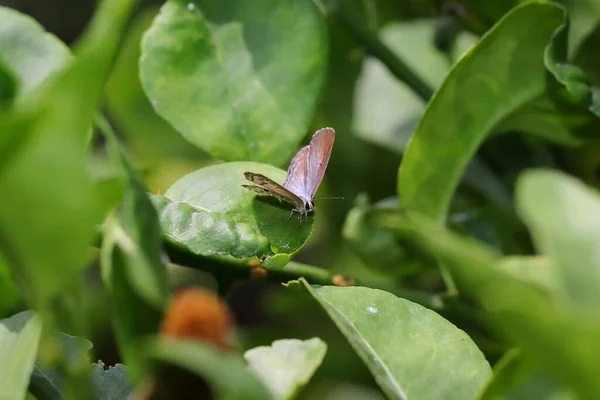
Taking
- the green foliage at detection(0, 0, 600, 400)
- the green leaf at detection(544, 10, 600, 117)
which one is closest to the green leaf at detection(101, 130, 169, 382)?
the green foliage at detection(0, 0, 600, 400)

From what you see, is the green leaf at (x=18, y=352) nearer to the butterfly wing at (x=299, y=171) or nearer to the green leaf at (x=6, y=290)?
the green leaf at (x=6, y=290)

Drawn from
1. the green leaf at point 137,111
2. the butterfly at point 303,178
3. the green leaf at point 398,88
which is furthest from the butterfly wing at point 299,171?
the green leaf at point 137,111

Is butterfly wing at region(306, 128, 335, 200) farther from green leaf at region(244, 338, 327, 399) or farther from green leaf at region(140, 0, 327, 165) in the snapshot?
green leaf at region(244, 338, 327, 399)

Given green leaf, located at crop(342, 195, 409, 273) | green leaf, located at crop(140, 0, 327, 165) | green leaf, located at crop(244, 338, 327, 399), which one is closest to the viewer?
green leaf, located at crop(244, 338, 327, 399)

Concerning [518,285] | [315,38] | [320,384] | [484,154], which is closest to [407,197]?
[315,38]

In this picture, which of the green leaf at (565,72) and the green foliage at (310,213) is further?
the green leaf at (565,72)

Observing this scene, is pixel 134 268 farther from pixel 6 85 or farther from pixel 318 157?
pixel 318 157

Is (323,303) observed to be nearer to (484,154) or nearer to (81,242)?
(81,242)
